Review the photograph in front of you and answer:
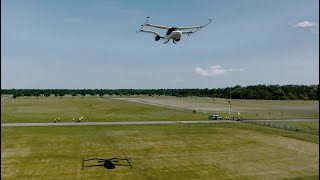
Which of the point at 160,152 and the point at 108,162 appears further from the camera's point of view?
the point at 160,152

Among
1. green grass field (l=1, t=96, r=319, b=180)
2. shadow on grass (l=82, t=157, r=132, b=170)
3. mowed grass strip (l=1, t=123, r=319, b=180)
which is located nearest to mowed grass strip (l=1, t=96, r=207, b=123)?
green grass field (l=1, t=96, r=319, b=180)

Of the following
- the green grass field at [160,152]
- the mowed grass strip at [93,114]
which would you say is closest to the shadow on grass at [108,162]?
the green grass field at [160,152]

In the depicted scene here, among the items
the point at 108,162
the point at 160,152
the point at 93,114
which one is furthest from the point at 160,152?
the point at 93,114

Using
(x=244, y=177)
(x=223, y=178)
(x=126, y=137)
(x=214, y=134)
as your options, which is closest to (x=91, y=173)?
(x=223, y=178)

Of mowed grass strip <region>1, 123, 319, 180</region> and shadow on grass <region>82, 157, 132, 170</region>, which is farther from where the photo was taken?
shadow on grass <region>82, 157, 132, 170</region>

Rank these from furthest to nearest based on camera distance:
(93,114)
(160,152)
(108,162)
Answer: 1. (93,114)
2. (160,152)
3. (108,162)

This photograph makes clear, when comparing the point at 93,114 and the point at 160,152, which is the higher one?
the point at 93,114

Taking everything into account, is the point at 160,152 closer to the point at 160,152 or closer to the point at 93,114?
the point at 160,152

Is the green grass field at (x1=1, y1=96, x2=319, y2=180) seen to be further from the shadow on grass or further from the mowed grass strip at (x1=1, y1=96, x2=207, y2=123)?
the mowed grass strip at (x1=1, y1=96, x2=207, y2=123)
